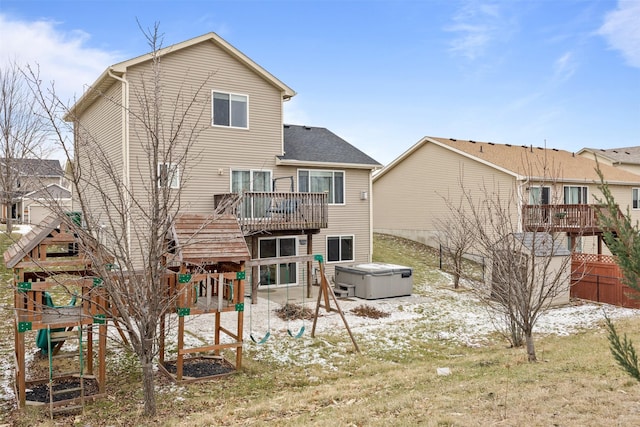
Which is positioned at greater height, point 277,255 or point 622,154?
point 622,154

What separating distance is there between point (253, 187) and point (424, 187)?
14.0m

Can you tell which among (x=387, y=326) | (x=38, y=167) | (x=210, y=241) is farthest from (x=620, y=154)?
(x=38, y=167)

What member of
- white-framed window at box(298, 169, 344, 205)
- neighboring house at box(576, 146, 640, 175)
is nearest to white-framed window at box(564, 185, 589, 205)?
neighboring house at box(576, 146, 640, 175)

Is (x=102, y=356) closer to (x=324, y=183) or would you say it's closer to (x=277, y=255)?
(x=277, y=255)

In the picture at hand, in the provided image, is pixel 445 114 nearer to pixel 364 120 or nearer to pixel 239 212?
pixel 364 120

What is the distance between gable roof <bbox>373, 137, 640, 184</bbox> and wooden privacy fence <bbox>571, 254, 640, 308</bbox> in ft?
21.2

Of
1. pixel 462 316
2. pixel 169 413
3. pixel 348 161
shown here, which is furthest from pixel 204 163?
pixel 169 413

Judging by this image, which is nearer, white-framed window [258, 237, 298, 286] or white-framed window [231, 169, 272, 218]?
white-framed window [231, 169, 272, 218]

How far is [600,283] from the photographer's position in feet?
56.2

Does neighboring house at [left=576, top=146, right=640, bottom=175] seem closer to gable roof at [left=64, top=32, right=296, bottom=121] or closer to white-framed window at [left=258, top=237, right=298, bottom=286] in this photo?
white-framed window at [left=258, top=237, right=298, bottom=286]

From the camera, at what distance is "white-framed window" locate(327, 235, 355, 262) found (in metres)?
19.9

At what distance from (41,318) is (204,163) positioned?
9.94m

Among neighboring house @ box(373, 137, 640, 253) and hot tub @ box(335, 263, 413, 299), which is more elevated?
neighboring house @ box(373, 137, 640, 253)

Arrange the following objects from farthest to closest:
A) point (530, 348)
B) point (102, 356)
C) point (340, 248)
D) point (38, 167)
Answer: point (340, 248), point (38, 167), point (530, 348), point (102, 356)
